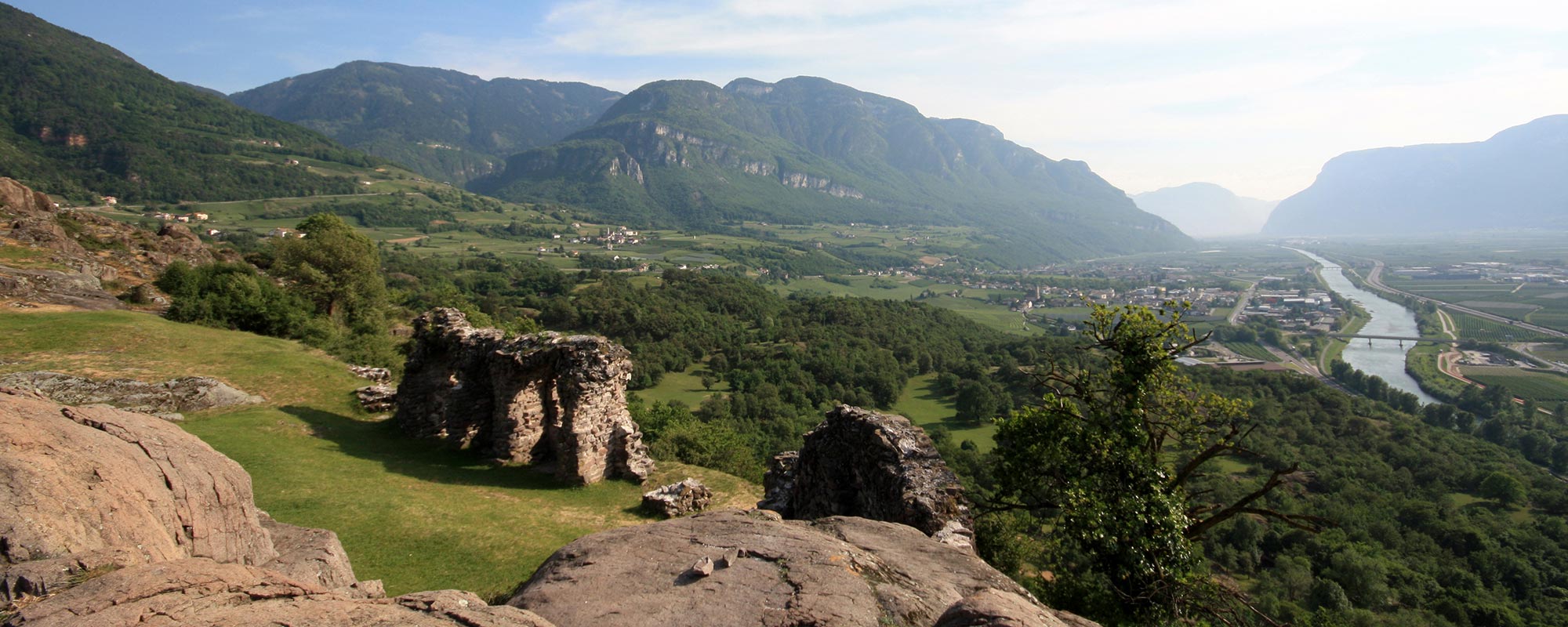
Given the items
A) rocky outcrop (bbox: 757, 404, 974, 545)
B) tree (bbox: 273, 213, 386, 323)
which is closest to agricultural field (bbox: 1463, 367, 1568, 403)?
rocky outcrop (bbox: 757, 404, 974, 545)

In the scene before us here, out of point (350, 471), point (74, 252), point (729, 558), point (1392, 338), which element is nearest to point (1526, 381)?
point (1392, 338)

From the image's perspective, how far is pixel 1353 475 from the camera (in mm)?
43844

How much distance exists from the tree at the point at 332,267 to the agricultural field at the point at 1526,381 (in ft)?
339

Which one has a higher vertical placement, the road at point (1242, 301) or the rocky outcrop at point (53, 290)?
the rocky outcrop at point (53, 290)

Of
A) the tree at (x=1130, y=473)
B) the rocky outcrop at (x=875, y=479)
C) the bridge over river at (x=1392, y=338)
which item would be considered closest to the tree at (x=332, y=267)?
the rocky outcrop at (x=875, y=479)

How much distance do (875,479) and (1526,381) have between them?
92.8 metres

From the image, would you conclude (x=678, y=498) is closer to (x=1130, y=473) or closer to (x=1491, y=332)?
(x=1130, y=473)

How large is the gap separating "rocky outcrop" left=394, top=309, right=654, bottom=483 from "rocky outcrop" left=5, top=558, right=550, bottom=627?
38.7 feet

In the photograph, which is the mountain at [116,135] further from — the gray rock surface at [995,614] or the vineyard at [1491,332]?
the vineyard at [1491,332]

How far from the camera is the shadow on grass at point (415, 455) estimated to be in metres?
18.1

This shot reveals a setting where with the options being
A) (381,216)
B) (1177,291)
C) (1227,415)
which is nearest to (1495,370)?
(1177,291)

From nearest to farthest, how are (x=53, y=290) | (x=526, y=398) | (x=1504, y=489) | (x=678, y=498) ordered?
(x=678, y=498) < (x=526, y=398) < (x=53, y=290) < (x=1504, y=489)

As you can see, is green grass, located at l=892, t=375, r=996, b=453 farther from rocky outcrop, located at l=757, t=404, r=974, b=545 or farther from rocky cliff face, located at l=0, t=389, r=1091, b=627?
rocky cliff face, located at l=0, t=389, r=1091, b=627

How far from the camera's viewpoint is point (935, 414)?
5866 cm
